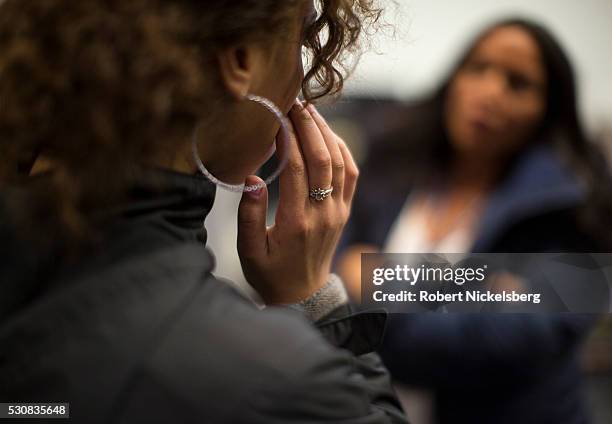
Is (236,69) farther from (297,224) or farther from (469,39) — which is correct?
(469,39)

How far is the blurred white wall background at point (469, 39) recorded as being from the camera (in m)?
1.97

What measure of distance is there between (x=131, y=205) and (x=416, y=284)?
1.06 metres

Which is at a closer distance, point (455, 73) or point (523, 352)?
point (523, 352)

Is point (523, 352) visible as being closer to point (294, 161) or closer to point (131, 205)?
point (294, 161)

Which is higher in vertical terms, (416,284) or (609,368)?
(416,284)

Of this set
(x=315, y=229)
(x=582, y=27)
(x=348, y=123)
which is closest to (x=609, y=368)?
(x=582, y=27)

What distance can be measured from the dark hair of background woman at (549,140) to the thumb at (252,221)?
0.94 meters

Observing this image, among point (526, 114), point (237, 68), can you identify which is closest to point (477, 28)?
point (526, 114)

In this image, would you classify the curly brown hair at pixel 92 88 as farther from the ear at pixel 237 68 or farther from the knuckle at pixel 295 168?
the knuckle at pixel 295 168

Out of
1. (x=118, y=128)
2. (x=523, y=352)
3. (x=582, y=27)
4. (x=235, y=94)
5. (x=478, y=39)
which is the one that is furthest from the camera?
(x=582, y=27)

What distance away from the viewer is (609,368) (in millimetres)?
2711

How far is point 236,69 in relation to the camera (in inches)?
27.0

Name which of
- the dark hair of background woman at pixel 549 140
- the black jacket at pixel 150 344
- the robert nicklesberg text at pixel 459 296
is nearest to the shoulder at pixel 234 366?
the black jacket at pixel 150 344

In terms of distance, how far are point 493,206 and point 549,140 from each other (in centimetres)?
20
